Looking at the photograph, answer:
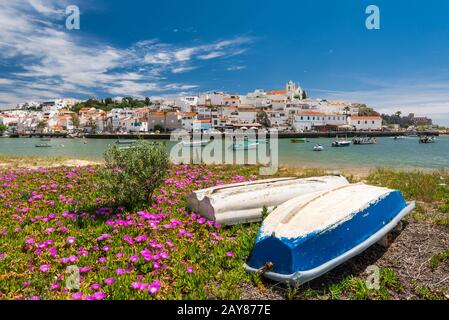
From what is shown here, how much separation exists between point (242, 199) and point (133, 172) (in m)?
2.67

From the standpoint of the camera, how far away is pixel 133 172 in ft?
24.4

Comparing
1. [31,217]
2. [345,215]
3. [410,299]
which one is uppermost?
[345,215]

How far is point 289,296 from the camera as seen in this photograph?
4113 mm

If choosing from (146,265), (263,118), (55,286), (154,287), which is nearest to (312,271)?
(154,287)

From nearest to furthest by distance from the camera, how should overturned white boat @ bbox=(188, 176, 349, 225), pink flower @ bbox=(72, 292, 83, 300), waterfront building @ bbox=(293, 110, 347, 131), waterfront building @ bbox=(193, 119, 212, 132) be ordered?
pink flower @ bbox=(72, 292, 83, 300) < overturned white boat @ bbox=(188, 176, 349, 225) < waterfront building @ bbox=(193, 119, 212, 132) < waterfront building @ bbox=(293, 110, 347, 131)

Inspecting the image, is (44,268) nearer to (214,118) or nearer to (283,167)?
(283,167)

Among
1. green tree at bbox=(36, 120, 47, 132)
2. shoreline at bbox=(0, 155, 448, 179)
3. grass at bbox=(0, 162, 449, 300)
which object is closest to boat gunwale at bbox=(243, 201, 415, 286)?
grass at bbox=(0, 162, 449, 300)

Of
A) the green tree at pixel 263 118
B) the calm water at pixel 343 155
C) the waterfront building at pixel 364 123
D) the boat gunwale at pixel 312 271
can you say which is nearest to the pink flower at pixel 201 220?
the boat gunwale at pixel 312 271

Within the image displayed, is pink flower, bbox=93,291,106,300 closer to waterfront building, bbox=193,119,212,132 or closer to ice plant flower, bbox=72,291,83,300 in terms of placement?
ice plant flower, bbox=72,291,83,300

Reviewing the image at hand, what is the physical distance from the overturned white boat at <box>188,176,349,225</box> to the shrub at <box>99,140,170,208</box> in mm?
1116

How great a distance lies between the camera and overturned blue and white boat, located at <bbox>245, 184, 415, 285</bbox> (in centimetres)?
435
